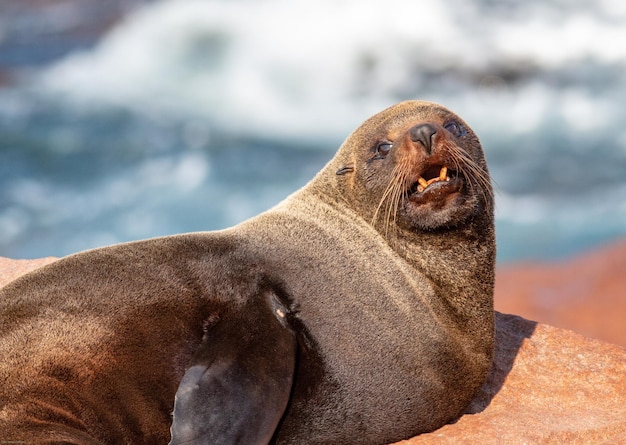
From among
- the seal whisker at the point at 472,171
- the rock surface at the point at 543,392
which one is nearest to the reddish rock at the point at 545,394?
the rock surface at the point at 543,392

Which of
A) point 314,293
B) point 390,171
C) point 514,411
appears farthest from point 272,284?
point 514,411

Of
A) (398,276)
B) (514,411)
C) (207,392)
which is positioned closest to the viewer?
(207,392)

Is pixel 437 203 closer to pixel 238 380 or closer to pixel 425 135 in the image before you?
pixel 425 135

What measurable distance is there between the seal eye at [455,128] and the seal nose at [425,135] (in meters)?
0.40

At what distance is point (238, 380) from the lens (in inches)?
219

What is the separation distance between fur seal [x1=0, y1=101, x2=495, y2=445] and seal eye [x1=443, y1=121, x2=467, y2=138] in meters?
0.01

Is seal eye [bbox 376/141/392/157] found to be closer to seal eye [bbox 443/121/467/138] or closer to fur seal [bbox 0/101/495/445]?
fur seal [bbox 0/101/495/445]

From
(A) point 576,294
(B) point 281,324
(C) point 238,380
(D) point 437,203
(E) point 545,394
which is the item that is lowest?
(A) point 576,294

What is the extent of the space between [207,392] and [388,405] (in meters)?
1.23

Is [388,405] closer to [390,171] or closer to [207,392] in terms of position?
[207,392]

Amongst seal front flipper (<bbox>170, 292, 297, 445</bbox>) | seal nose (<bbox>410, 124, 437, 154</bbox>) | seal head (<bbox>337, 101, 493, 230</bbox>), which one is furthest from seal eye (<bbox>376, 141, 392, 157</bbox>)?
seal front flipper (<bbox>170, 292, 297, 445</bbox>)

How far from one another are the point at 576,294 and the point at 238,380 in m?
14.6

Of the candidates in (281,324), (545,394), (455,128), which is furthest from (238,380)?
(545,394)

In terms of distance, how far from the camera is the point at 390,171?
696 cm
